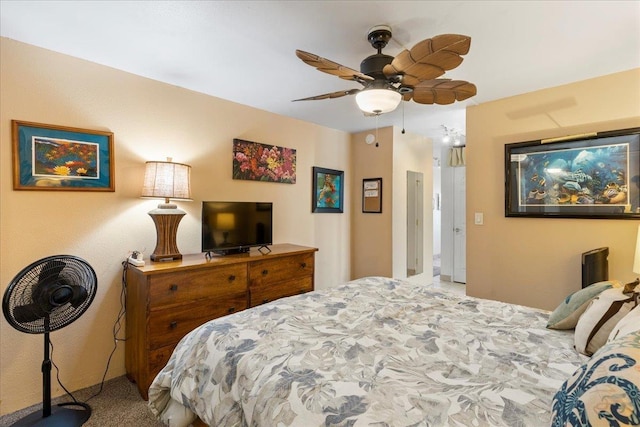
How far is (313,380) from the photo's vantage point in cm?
105

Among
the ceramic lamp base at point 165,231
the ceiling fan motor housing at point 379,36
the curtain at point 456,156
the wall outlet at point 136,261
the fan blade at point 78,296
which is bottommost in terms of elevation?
the fan blade at point 78,296

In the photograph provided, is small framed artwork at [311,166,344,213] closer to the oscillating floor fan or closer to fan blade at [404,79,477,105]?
fan blade at [404,79,477,105]

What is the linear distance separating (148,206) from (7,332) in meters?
1.17

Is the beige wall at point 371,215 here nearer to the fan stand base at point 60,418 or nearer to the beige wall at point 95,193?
the beige wall at point 95,193

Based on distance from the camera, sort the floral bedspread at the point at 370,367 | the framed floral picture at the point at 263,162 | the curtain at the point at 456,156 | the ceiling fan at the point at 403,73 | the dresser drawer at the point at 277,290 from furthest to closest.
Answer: the curtain at the point at 456,156 → the framed floral picture at the point at 263,162 → the dresser drawer at the point at 277,290 → the ceiling fan at the point at 403,73 → the floral bedspread at the point at 370,367

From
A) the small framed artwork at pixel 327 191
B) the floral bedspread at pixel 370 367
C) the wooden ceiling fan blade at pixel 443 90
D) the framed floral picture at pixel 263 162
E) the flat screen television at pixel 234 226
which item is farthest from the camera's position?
the small framed artwork at pixel 327 191

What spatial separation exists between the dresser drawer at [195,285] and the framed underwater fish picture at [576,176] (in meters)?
2.62

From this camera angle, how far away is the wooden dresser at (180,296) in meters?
2.09

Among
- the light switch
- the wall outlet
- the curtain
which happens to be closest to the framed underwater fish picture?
the light switch

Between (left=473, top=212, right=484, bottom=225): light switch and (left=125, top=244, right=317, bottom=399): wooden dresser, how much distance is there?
2.08m

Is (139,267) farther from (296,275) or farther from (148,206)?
(296,275)

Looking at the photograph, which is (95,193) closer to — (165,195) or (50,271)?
(165,195)

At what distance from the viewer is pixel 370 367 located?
3.75 feet

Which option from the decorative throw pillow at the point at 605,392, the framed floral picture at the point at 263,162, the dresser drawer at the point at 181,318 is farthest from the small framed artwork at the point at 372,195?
the decorative throw pillow at the point at 605,392
